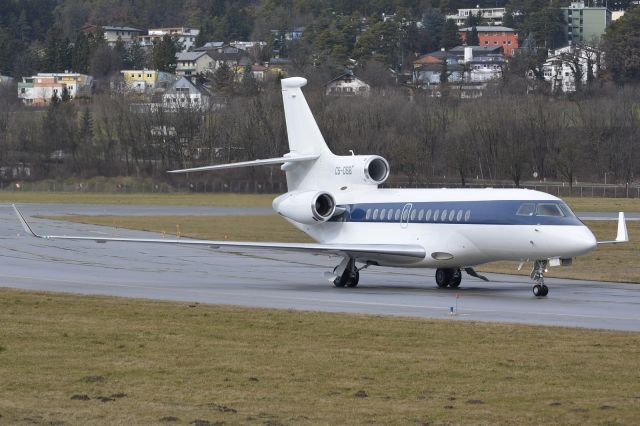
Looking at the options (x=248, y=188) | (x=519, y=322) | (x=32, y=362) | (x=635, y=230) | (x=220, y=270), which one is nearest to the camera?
(x=32, y=362)

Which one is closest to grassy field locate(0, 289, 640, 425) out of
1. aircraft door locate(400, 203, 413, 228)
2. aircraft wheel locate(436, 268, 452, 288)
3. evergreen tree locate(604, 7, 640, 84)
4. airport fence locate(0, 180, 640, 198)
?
aircraft door locate(400, 203, 413, 228)

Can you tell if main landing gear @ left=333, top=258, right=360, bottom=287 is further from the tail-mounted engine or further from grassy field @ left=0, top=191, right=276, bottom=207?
grassy field @ left=0, top=191, right=276, bottom=207

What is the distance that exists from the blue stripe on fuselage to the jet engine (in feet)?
1.78

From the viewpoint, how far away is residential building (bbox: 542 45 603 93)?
16038 centimetres

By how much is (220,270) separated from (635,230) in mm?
20212

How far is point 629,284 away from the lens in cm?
3447

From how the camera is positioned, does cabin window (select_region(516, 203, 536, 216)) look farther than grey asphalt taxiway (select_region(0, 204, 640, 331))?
Yes

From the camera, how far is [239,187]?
101875 mm

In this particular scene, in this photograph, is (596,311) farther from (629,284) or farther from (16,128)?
(16,128)

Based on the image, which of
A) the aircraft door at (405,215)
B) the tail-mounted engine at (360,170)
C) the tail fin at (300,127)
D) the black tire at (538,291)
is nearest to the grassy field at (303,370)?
the black tire at (538,291)

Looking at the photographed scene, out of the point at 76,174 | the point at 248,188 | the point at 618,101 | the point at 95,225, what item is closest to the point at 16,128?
the point at 76,174

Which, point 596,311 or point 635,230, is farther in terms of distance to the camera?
point 635,230

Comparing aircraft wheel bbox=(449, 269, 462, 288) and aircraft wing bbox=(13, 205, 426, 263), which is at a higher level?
aircraft wing bbox=(13, 205, 426, 263)

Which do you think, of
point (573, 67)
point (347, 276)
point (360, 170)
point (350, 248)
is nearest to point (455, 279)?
point (347, 276)
